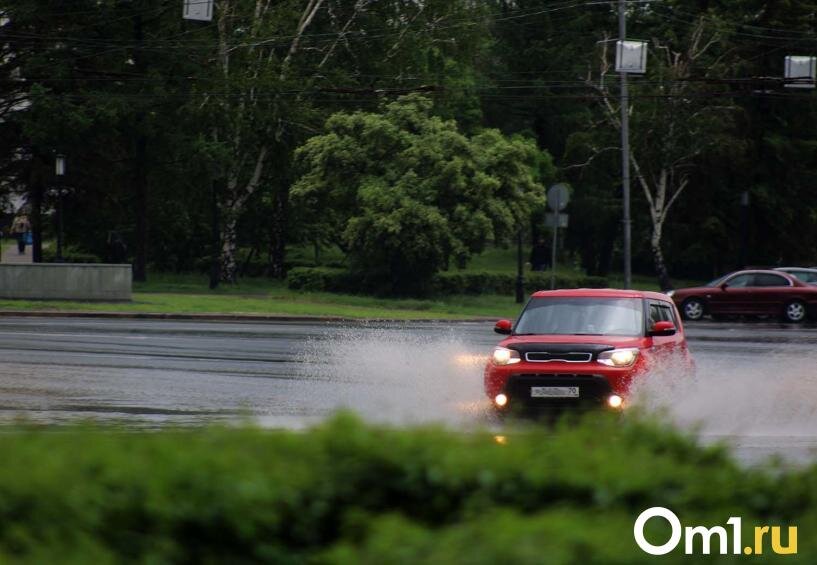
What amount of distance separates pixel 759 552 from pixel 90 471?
2.38 meters

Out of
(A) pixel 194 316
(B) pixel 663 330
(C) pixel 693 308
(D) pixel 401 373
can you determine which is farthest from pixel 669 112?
(B) pixel 663 330

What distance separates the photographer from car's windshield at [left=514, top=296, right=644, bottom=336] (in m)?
15.5

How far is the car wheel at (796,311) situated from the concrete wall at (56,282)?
61.7 feet

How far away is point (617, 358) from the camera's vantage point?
1441 cm

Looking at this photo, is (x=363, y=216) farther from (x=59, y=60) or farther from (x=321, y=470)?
(x=321, y=470)

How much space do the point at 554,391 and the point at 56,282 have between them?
Result: 83.0 ft

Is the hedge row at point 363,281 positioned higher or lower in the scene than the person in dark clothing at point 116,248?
lower

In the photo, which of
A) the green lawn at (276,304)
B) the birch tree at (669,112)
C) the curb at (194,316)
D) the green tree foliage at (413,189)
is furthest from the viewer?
the birch tree at (669,112)

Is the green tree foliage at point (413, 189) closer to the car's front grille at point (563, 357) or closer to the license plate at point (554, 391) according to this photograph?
the car's front grille at point (563, 357)

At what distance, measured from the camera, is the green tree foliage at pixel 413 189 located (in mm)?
41812

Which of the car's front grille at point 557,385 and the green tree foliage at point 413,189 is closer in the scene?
the car's front grille at point 557,385

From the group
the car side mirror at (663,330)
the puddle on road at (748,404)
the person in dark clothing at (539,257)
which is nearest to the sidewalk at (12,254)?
the person in dark clothing at (539,257)

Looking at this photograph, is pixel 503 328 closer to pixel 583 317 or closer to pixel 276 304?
pixel 583 317
